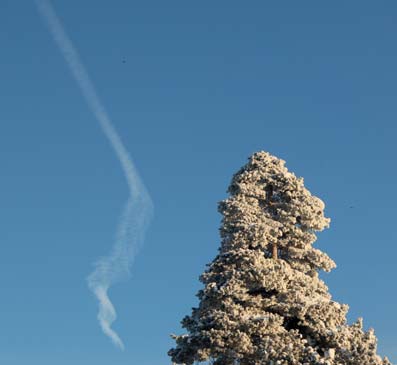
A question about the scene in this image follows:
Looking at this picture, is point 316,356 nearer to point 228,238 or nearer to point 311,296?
point 311,296

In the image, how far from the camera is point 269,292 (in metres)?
45.4

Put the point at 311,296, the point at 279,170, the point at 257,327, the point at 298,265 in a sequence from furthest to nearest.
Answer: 1. the point at 279,170
2. the point at 298,265
3. the point at 311,296
4. the point at 257,327

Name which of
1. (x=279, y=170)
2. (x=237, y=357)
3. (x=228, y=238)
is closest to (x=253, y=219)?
(x=228, y=238)

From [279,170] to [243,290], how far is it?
11068 millimetres

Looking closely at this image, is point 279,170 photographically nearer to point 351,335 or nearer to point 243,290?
point 243,290

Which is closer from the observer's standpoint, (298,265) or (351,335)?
(351,335)

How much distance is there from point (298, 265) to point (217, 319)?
8132mm

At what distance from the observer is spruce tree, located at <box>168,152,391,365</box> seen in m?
41.1

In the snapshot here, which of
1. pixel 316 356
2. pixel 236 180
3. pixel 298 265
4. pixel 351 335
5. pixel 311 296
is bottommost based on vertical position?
pixel 316 356

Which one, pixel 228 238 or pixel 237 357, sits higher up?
pixel 228 238

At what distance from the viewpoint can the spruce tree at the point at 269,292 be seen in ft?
135

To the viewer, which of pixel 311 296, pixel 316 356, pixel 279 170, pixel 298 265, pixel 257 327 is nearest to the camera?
pixel 316 356

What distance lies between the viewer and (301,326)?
44.1m

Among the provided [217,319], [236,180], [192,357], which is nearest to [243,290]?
[217,319]
